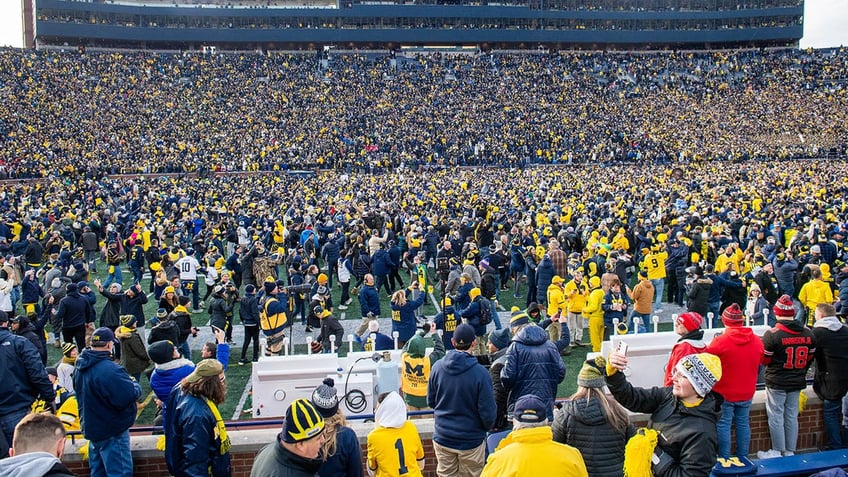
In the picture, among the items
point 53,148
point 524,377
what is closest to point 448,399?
point 524,377

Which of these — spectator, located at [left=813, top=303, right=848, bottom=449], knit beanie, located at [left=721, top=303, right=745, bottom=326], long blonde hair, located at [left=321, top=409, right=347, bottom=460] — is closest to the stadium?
long blonde hair, located at [left=321, top=409, right=347, bottom=460]

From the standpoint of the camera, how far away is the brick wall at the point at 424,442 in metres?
5.05

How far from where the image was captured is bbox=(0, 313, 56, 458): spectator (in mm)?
5094

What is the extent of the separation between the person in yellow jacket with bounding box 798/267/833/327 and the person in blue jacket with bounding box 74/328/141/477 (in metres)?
8.64

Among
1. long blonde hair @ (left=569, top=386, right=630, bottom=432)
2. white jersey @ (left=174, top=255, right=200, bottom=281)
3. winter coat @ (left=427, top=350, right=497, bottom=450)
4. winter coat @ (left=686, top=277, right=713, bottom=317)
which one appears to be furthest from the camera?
white jersey @ (left=174, top=255, right=200, bottom=281)

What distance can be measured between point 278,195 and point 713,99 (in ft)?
145

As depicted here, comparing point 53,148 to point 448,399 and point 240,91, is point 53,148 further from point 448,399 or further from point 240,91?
point 448,399

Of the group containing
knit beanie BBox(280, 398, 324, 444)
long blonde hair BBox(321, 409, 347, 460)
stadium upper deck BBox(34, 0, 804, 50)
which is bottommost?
long blonde hair BBox(321, 409, 347, 460)

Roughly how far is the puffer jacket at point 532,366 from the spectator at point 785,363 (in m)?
1.83

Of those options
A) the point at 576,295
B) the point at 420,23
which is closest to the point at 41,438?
the point at 576,295

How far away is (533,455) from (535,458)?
0.02m

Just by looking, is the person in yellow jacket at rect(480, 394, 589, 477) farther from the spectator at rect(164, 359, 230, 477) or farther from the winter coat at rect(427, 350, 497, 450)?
the spectator at rect(164, 359, 230, 477)

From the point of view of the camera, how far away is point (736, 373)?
4.93m

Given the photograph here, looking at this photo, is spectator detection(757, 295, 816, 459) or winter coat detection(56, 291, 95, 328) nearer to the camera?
spectator detection(757, 295, 816, 459)
